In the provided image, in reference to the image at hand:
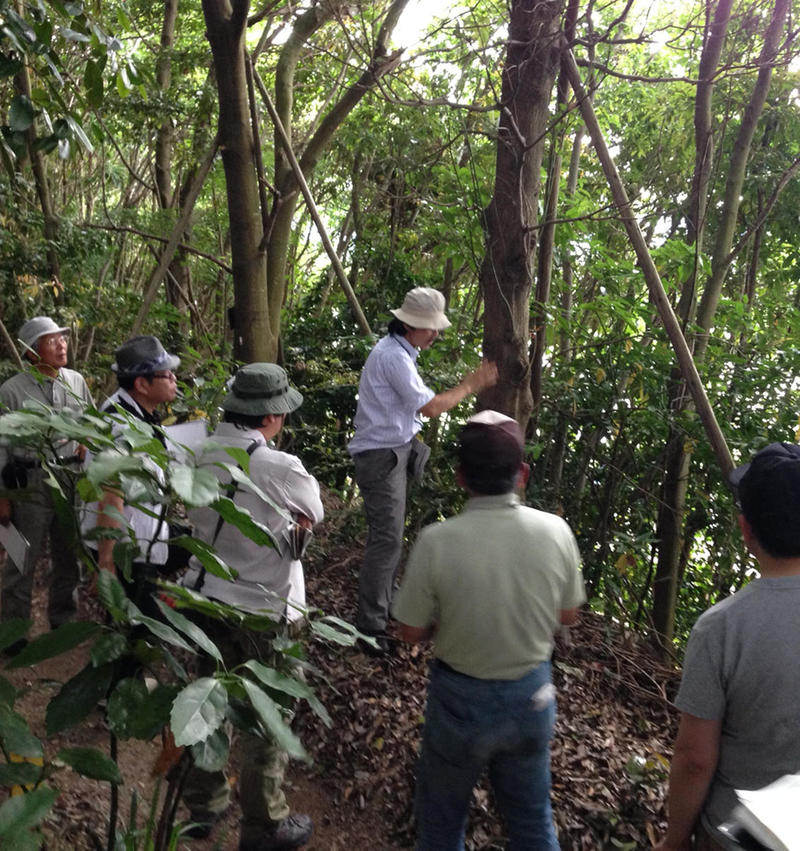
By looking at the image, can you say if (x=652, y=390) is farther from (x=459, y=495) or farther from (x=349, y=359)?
(x=349, y=359)

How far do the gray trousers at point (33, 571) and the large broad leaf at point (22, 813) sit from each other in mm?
3206

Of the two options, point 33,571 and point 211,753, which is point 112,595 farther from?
point 33,571

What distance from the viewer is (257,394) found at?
325cm

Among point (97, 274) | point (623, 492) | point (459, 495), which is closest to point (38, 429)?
point (459, 495)

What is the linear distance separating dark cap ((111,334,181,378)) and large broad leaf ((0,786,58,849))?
8.55ft

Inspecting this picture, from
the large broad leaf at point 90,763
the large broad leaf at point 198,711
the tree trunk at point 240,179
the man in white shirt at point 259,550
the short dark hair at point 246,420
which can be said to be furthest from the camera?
the tree trunk at point 240,179

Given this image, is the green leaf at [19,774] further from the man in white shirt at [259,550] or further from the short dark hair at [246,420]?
the short dark hair at [246,420]

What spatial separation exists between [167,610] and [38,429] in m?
0.46

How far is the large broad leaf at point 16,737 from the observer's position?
1.70 metres

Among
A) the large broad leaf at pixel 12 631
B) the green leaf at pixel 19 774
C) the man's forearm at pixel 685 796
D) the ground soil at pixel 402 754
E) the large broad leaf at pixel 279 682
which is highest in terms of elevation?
the large broad leaf at pixel 12 631

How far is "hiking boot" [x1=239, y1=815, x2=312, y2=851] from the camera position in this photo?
11.0ft

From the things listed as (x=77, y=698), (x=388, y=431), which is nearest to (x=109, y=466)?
(x=77, y=698)

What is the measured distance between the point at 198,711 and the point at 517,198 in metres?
3.23

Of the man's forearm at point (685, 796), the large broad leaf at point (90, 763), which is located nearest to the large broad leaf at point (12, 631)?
the large broad leaf at point (90, 763)
